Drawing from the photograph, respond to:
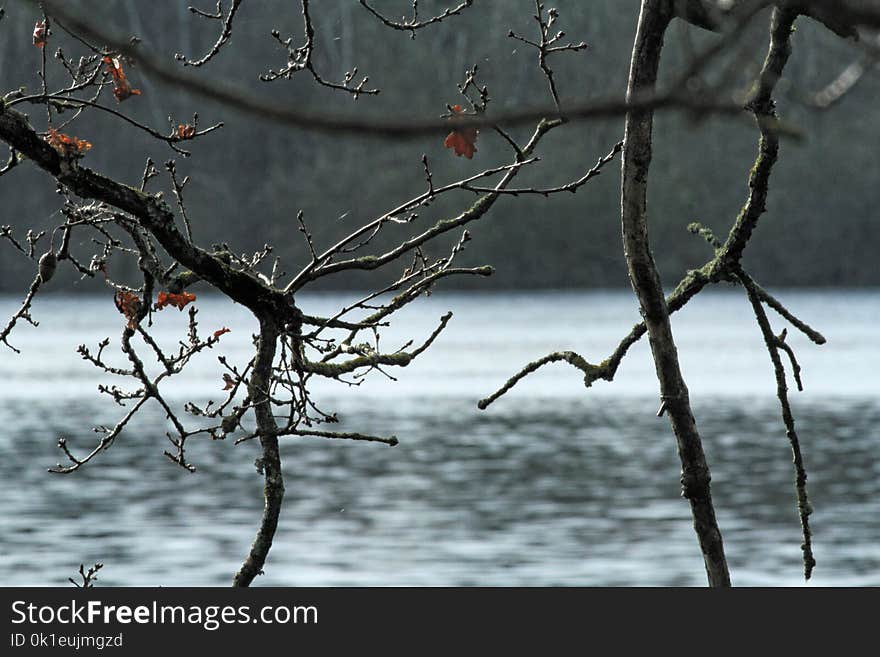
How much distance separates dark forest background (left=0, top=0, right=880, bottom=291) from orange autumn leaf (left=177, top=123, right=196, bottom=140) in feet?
241

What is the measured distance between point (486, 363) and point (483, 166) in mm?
29716

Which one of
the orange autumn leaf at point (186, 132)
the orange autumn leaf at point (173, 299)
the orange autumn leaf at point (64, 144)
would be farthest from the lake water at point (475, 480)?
the orange autumn leaf at point (64, 144)

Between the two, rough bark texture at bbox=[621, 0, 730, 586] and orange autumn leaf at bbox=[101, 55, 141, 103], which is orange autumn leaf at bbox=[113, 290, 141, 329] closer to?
orange autumn leaf at bbox=[101, 55, 141, 103]

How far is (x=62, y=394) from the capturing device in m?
51.2

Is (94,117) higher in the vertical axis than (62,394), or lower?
higher

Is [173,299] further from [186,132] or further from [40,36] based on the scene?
[40,36]

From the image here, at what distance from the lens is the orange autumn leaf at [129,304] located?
13.6ft

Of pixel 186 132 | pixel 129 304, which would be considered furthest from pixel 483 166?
pixel 129 304

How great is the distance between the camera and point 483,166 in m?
81.9

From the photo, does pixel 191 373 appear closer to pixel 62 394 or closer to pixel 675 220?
pixel 62 394

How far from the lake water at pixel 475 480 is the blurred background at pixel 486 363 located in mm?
134

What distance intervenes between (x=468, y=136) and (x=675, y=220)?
83.5m

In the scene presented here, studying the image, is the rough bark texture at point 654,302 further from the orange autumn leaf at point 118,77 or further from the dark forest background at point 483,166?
the dark forest background at point 483,166
